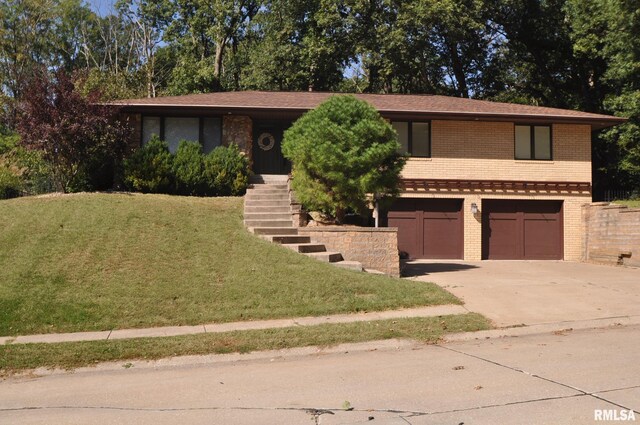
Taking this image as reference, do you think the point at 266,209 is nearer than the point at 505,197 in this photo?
Yes

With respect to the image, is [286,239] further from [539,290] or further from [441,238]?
[441,238]

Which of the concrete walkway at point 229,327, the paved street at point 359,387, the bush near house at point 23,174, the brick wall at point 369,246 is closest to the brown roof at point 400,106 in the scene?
the bush near house at point 23,174

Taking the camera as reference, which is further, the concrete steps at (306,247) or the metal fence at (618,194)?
the metal fence at (618,194)

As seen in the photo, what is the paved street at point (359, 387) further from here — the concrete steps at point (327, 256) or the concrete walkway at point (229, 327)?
the concrete steps at point (327, 256)

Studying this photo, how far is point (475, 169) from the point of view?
69.5 ft

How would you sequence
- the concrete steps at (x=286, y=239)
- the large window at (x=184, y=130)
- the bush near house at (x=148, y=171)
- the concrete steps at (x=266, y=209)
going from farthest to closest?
1. the large window at (x=184, y=130)
2. the bush near house at (x=148, y=171)
3. the concrete steps at (x=266, y=209)
4. the concrete steps at (x=286, y=239)

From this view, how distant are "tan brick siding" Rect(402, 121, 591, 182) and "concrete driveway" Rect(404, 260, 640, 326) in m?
4.09

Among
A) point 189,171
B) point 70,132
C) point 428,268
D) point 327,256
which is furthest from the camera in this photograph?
point 189,171

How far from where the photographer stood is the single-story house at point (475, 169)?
2067 centimetres

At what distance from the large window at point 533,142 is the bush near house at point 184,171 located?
33.2 feet

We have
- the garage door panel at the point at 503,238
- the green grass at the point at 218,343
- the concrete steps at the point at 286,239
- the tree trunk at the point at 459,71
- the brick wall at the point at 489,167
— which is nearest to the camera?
the green grass at the point at 218,343

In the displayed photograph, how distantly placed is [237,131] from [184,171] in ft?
10.3

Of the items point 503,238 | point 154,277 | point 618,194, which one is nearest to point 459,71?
point 618,194

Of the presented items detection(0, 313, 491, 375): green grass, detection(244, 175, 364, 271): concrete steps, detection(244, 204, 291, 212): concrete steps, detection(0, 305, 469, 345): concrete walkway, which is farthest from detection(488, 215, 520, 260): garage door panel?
detection(0, 313, 491, 375): green grass
